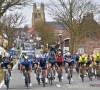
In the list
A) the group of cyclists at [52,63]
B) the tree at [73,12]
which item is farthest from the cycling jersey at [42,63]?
the tree at [73,12]

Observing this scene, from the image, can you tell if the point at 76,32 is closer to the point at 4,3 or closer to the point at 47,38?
the point at 4,3

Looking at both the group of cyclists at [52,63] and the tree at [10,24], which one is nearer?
the group of cyclists at [52,63]

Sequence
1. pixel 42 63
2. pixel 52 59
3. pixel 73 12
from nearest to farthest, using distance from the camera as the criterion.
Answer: pixel 42 63 → pixel 52 59 → pixel 73 12

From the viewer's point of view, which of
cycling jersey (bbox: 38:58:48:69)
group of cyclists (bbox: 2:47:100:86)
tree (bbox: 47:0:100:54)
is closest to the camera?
group of cyclists (bbox: 2:47:100:86)

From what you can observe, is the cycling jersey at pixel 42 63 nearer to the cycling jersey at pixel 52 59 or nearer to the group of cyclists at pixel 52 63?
the group of cyclists at pixel 52 63

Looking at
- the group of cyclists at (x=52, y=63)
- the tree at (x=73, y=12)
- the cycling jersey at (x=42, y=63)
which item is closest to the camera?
the group of cyclists at (x=52, y=63)

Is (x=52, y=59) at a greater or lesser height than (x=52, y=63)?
greater

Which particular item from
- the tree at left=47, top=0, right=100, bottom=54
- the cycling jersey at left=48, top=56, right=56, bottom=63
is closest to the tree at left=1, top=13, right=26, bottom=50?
the tree at left=47, top=0, right=100, bottom=54

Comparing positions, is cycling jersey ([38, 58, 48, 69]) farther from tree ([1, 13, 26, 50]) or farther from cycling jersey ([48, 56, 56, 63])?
tree ([1, 13, 26, 50])

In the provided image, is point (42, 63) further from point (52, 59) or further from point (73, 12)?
point (73, 12)

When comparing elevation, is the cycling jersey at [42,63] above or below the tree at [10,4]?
below

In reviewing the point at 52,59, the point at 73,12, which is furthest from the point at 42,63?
the point at 73,12

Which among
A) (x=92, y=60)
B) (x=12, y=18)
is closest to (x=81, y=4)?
(x=12, y=18)

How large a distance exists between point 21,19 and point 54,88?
160ft
